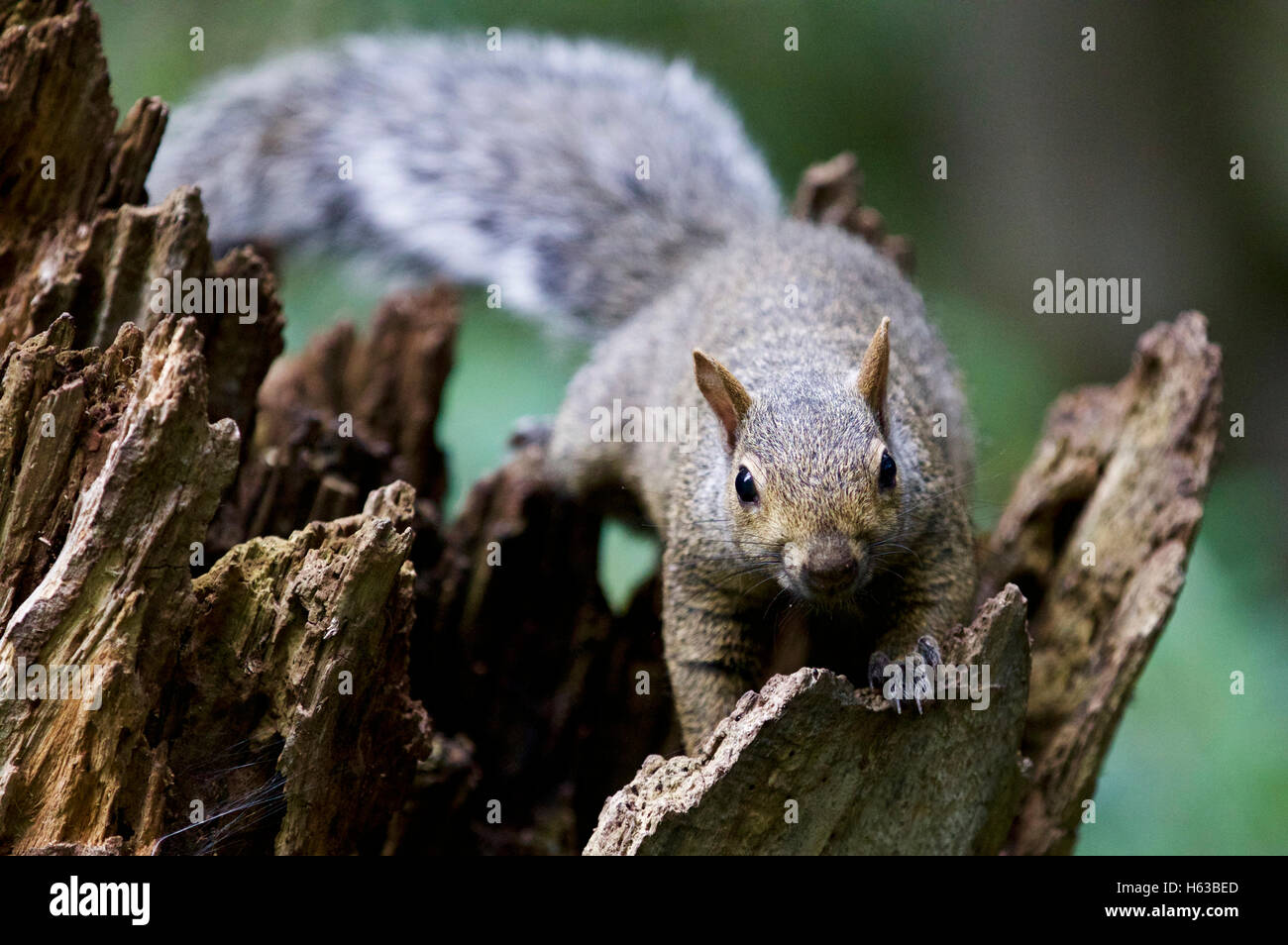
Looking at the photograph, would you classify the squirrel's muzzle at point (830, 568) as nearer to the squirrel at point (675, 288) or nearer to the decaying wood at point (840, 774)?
the squirrel at point (675, 288)

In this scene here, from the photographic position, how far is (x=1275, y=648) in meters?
4.43

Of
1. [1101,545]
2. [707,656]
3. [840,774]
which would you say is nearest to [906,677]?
[840,774]

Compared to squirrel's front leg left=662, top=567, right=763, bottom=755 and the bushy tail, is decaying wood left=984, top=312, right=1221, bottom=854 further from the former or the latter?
the bushy tail

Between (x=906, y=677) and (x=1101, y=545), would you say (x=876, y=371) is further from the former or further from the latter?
(x=1101, y=545)

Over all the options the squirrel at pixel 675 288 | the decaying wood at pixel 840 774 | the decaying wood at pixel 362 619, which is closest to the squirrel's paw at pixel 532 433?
the squirrel at pixel 675 288

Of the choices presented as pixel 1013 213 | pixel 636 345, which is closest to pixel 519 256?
pixel 636 345

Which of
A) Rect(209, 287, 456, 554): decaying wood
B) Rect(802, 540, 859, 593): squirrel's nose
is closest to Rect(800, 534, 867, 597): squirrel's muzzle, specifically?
Rect(802, 540, 859, 593): squirrel's nose

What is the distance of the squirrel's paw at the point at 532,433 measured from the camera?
12.8 feet

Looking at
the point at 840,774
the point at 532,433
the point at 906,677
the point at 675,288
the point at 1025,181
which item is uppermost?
the point at 1025,181

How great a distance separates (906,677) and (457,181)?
2600mm

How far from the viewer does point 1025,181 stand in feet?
19.4

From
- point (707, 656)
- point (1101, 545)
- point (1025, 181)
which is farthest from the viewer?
point (1025, 181)
